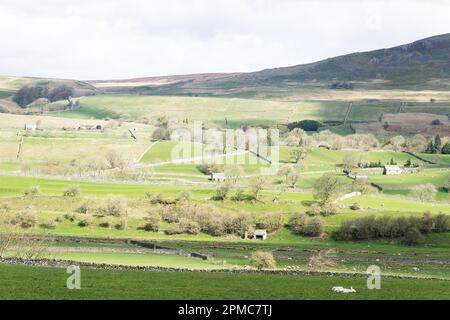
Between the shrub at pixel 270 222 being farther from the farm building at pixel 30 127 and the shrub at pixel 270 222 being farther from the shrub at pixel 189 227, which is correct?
the farm building at pixel 30 127

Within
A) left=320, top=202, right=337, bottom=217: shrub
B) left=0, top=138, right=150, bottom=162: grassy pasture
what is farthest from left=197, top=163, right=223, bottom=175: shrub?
left=320, top=202, right=337, bottom=217: shrub

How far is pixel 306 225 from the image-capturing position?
7538cm

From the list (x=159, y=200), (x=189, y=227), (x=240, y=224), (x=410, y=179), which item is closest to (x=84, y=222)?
(x=189, y=227)

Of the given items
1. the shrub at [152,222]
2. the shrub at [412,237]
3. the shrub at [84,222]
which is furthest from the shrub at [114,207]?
the shrub at [412,237]

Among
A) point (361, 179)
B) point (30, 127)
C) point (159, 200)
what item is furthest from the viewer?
point (30, 127)

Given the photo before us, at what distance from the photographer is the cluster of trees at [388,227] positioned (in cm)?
7350

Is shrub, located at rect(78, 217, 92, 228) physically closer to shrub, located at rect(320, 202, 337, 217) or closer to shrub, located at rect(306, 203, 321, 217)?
shrub, located at rect(306, 203, 321, 217)

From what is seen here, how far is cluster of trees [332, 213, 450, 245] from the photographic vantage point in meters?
73.5

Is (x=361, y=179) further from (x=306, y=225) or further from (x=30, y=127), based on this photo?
(x=30, y=127)

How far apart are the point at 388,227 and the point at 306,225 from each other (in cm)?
715

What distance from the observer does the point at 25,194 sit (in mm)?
88062

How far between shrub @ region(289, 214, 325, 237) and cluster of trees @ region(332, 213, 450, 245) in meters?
1.45

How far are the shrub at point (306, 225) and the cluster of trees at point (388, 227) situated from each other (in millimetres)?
1453

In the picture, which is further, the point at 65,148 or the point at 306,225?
the point at 65,148
